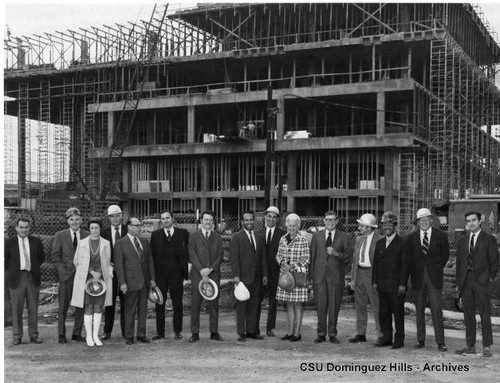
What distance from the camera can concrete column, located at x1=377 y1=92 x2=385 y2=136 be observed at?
43.5 m

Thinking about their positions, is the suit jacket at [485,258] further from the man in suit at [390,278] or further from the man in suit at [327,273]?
the man in suit at [327,273]

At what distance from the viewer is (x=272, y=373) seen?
838 cm

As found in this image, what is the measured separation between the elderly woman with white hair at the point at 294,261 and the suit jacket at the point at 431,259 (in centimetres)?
163

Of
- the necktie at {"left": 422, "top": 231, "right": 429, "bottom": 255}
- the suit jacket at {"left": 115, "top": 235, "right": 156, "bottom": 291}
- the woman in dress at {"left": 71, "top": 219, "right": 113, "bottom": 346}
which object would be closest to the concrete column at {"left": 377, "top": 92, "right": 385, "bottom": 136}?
the necktie at {"left": 422, "top": 231, "right": 429, "bottom": 255}

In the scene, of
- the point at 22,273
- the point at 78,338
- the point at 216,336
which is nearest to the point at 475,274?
the point at 216,336

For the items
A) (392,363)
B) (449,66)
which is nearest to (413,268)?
(392,363)

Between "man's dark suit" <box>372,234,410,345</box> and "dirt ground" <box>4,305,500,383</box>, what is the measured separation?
1.18ft

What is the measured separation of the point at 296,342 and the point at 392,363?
207 centimetres

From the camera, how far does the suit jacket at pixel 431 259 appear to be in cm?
1005

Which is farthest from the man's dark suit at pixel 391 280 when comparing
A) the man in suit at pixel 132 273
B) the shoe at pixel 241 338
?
the man in suit at pixel 132 273

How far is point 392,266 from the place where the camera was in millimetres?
10195

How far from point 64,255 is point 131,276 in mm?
1127

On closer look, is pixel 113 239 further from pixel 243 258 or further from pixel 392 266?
pixel 392 266

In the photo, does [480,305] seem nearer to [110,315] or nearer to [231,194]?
[110,315]
